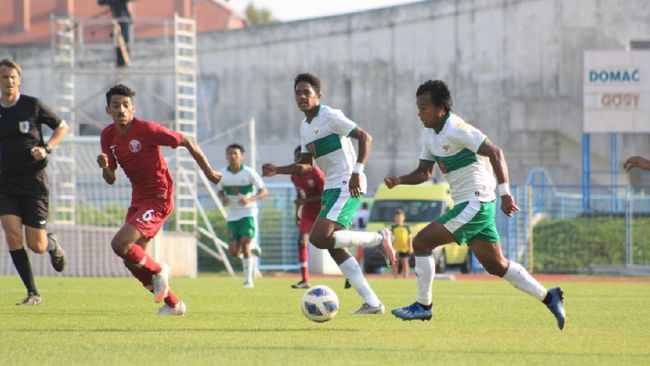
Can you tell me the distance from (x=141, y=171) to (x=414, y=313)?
2.82 meters

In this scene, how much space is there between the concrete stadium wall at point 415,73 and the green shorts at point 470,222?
32371 millimetres

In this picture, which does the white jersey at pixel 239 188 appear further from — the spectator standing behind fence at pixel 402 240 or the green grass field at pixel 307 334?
the spectator standing behind fence at pixel 402 240

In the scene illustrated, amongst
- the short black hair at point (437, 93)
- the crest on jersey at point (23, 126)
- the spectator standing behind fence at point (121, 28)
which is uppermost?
the spectator standing behind fence at point (121, 28)

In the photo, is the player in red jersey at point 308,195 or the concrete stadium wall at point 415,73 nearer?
the player in red jersey at point 308,195

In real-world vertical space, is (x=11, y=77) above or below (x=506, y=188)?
above

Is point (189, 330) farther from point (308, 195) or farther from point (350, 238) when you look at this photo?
point (308, 195)

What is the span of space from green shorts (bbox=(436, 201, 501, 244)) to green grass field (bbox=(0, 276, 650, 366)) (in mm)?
779

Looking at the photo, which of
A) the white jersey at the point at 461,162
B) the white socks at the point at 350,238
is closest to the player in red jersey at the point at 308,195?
the white socks at the point at 350,238

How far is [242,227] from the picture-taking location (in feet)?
69.8

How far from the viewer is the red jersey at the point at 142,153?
11875mm

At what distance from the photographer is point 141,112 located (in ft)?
164

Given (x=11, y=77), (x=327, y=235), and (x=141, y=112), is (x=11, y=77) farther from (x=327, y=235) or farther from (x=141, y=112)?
(x=141, y=112)

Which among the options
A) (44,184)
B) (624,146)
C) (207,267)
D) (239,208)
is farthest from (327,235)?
(624,146)

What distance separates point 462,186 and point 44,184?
493 centimetres
